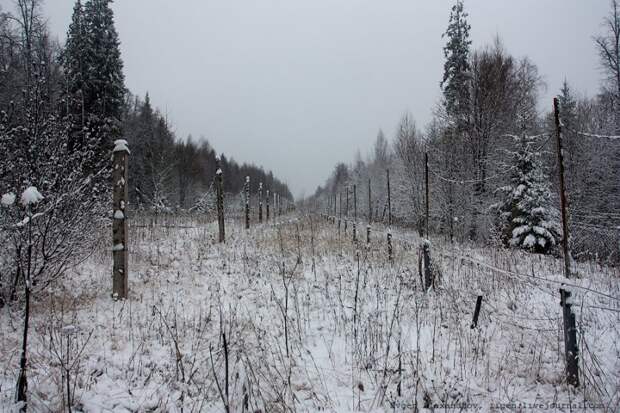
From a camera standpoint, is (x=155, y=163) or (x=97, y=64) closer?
(x=97, y=64)

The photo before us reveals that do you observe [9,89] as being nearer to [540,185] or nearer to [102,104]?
[102,104]

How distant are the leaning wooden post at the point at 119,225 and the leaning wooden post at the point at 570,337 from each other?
6.97 m

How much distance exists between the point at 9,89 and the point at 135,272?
11.5 meters

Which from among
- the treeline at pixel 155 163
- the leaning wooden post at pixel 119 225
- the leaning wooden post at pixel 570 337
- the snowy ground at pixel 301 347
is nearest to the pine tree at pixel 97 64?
the treeline at pixel 155 163

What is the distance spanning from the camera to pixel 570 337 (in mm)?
3355

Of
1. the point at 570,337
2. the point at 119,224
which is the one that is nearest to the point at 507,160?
the point at 570,337

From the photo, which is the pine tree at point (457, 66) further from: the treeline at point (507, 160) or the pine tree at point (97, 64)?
the pine tree at point (97, 64)

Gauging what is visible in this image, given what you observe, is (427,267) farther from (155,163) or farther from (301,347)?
(155,163)

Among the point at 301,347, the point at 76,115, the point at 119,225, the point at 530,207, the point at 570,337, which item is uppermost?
the point at 76,115

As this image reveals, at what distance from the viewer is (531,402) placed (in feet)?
10.8

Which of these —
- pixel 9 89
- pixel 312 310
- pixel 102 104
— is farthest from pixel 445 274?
pixel 102 104

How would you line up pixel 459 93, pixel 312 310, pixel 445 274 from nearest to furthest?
pixel 312 310 → pixel 445 274 → pixel 459 93

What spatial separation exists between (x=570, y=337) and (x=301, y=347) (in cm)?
332

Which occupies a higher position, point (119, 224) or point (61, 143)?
point (61, 143)
